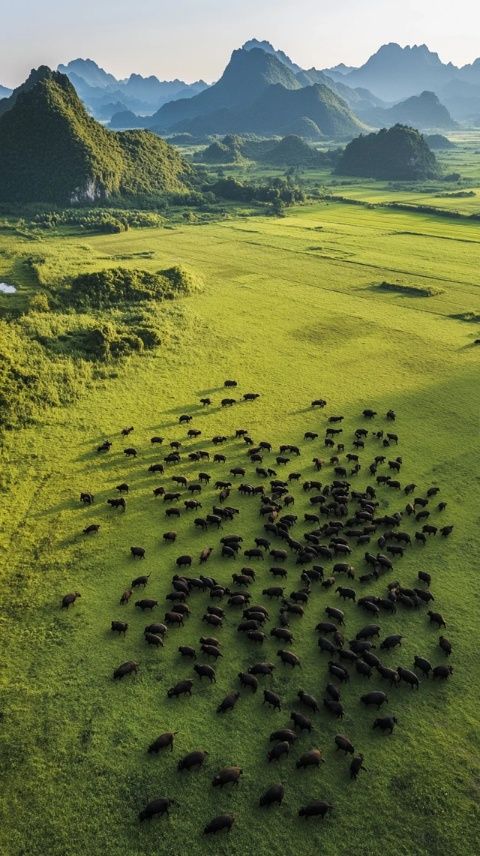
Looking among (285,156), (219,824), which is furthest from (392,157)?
(219,824)

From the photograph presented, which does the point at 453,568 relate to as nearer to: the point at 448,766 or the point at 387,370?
the point at 448,766

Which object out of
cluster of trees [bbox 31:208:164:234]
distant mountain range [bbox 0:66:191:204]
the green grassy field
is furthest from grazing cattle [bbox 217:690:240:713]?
distant mountain range [bbox 0:66:191:204]

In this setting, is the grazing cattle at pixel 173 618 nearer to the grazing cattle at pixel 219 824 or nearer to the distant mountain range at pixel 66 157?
the grazing cattle at pixel 219 824

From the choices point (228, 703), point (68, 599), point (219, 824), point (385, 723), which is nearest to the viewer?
point (219, 824)

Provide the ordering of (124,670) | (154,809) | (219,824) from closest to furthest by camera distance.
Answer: (219,824) < (154,809) < (124,670)

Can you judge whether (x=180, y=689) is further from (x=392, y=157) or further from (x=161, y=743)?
(x=392, y=157)

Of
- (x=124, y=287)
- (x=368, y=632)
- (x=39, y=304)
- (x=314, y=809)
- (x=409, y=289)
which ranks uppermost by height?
(x=124, y=287)
